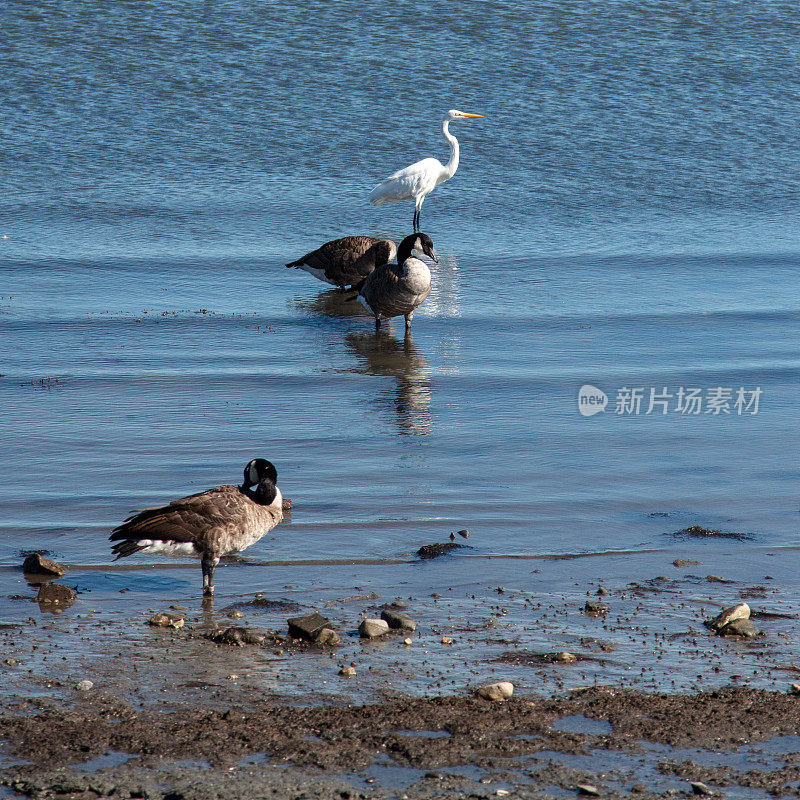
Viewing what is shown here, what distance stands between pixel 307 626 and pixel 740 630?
2.36 m

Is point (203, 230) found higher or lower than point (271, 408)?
higher

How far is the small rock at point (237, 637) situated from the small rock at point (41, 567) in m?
1.43

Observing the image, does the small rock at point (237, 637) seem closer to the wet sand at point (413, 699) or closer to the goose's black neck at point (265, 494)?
the wet sand at point (413, 699)

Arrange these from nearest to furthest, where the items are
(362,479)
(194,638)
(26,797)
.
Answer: (26,797), (194,638), (362,479)

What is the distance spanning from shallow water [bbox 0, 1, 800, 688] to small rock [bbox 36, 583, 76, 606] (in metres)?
0.17

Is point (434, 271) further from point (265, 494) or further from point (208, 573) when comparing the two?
point (208, 573)

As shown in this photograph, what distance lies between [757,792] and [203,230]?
50.1ft

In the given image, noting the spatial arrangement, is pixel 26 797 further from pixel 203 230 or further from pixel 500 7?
pixel 500 7

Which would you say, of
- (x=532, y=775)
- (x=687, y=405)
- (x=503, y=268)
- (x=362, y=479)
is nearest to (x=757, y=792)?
(x=532, y=775)

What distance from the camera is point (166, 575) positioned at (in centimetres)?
760

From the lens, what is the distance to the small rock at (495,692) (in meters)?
5.54

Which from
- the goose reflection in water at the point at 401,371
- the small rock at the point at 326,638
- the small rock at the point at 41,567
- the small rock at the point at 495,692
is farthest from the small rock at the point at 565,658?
the goose reflection in water at the point at 401,371

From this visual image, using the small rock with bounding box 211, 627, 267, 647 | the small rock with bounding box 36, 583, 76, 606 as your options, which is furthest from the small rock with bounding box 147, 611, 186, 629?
the small rock with bounding box 36, 583, 76, 606

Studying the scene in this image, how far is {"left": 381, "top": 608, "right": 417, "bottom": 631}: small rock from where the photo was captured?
646 centimetres
